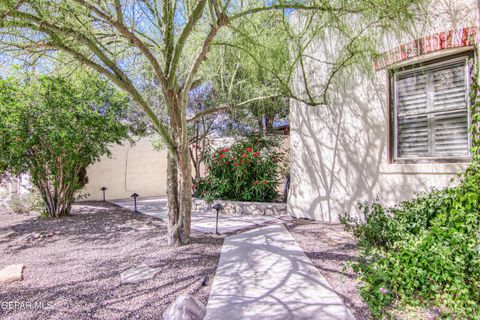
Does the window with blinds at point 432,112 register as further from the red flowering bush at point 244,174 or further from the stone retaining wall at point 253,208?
the red flowering bush at point 244,174

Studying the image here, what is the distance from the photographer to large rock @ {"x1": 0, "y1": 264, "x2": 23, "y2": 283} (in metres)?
3.10

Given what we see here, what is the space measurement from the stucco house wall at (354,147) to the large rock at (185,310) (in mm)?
3160

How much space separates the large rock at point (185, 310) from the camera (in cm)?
215

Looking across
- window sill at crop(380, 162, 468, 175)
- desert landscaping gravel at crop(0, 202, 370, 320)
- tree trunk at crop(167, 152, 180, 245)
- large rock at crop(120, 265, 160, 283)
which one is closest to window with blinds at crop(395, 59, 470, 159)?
window sill at crop(380, 162, 468, 175)

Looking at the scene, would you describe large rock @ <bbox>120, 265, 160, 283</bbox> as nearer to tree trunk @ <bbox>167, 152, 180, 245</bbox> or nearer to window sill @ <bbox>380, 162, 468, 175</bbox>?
tree trunk @ <bbox>167, 152, 180, 245</bbox>

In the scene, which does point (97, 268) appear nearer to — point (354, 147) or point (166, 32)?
point (166, 32)

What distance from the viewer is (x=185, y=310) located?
2.17 meters

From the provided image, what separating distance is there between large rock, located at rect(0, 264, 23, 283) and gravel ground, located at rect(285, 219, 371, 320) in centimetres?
351

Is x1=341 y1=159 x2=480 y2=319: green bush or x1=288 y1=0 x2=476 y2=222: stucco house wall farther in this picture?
x1=288 y1=0 x2=476 y2=222: stucco house wall

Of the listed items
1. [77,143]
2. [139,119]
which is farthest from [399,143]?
[139,119]

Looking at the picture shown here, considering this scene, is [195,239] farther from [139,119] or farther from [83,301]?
[139,119]

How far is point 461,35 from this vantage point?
3701mm

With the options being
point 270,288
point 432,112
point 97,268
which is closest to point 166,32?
point 97,268

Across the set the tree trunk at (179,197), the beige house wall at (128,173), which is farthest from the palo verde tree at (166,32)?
the beige house wall at (128,173)
